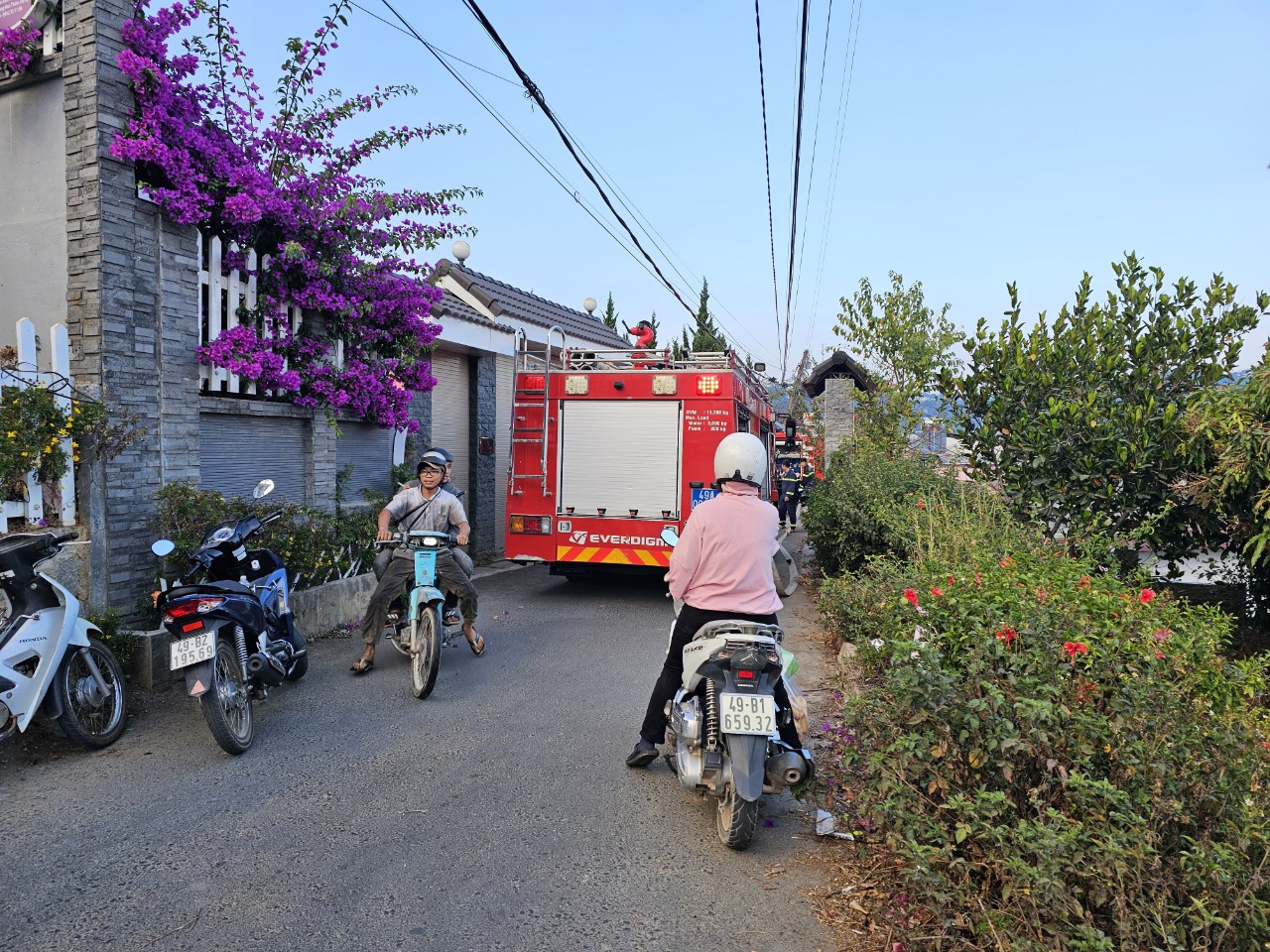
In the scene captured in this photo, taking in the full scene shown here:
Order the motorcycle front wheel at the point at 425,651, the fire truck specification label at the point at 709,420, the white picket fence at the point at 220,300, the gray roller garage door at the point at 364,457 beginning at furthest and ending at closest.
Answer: the fire truck specification label at the point at 709,420
the gray roller garage door at the point at 364,457
the white picket fence at the point at 220,300
the motorcycle front wheel at the point at 425,651

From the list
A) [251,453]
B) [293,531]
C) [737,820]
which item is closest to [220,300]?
[251,453]

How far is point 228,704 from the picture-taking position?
15.9ft

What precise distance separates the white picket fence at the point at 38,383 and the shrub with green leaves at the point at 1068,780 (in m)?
5.27

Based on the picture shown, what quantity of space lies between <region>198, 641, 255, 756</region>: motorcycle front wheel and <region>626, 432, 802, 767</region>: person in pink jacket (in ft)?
8.08

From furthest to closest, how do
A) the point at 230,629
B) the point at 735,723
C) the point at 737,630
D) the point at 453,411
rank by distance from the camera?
1. the point at 453,411
2. the point at 230,629
3. the point at 737,630
4. the point at 735,723

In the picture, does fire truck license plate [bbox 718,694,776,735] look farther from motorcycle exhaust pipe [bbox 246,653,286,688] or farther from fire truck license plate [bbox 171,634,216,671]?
motorcycle exhaust pipe [bbox 246,653,286,688]

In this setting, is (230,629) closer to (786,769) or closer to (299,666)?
(299,666)

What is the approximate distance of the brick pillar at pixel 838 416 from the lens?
16.9 metres

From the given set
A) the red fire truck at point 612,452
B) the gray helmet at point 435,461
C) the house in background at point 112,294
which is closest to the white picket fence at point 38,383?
the house in background at point 112,294

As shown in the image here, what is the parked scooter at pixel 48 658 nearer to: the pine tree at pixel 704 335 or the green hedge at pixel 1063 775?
the green hedge at pixel 1063 775

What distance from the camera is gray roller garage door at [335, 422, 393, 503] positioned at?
9172 mm

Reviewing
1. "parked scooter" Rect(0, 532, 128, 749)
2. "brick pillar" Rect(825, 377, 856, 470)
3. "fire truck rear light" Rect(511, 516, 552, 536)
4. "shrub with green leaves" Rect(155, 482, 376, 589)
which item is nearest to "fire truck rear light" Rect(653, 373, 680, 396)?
"fire truck rear light" Rect(511, 516, 552, 536)

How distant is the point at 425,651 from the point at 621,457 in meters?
4.10

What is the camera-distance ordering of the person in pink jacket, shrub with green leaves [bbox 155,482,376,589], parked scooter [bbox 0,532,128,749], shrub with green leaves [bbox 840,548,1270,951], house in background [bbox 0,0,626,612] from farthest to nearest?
shrub with green leaves [bbox 155,482,376,589] < house in background [bbox 0,0,626,612] < parked scooter [bbox 0,532,128,749] < the person in pink jacket < shrub with green leaves [bbox 840,548,1270,951]
